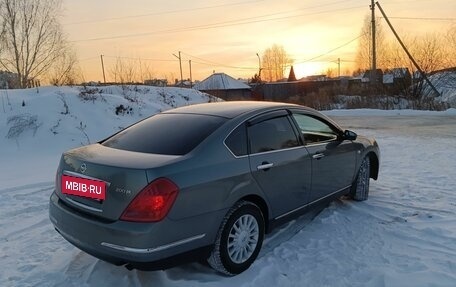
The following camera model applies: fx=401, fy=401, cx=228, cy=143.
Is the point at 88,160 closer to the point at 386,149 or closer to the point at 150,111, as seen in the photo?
the point at 386,149

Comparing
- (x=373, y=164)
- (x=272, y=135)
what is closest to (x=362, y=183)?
(x=373, y=164)

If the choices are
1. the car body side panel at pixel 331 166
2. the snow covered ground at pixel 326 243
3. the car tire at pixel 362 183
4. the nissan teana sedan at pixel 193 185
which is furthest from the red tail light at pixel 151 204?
the car tire at pixel 362 183

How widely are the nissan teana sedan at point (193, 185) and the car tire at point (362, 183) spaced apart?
933 millimetres

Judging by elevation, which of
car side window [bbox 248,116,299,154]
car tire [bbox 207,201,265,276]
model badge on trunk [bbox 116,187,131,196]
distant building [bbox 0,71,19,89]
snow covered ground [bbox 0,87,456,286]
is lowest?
snow covered ground [bbox 0,87,456,286]

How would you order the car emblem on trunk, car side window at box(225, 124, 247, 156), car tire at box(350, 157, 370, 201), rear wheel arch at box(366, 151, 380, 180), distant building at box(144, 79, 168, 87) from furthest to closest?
distant building at box(144, 79, 168, 87), rear wheel arch at box(366, 151, 380, 180), car tire at box(350, 157, 370, 201), car side window at box(225, 124, 247, 156), the car emblem on trunk

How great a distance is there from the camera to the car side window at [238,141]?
11.6ft

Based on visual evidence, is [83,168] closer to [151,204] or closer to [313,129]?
Result: [151,204]

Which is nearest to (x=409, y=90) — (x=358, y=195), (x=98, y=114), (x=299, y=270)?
(x=98, y=114)

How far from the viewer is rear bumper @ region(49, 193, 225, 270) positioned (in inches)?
114

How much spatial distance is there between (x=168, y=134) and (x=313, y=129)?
1.89 m

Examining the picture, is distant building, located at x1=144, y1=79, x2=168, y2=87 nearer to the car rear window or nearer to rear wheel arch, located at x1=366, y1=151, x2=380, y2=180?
rear wheel arch, located at x1=366, y1=151, x2=380, y2=180

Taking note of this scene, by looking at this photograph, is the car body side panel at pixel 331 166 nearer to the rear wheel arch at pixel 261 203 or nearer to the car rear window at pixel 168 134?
the rear wheel arch at pixel 261 203

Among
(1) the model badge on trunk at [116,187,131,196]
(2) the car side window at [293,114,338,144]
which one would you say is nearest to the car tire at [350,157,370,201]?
(2) the car side window at [293,114,338,144]

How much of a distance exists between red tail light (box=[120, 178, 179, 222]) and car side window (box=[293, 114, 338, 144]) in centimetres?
199
